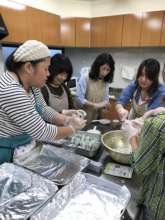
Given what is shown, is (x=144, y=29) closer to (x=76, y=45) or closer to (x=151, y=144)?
(x=76, y=45)

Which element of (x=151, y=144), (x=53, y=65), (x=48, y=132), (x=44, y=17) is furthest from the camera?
(x=44, y=17)

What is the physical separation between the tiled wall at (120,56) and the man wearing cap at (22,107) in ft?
9.09

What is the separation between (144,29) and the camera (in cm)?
280

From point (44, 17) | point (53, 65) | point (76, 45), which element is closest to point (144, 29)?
point (76, 45)

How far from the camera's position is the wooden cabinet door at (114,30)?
2.98 metres

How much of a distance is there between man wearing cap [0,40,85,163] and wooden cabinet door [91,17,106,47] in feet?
8.25

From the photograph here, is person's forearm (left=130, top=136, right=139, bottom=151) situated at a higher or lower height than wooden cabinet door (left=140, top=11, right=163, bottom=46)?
lower

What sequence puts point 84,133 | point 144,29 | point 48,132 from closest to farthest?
point 48,132 → point 84,133 → point 144,29

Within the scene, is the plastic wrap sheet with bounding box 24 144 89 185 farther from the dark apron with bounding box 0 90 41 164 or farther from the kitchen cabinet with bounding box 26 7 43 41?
the kitchen cabinet with bounding box 26 7 43 41

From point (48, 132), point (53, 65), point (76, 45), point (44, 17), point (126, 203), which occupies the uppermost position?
point (44, 17)

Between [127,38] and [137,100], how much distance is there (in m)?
1.79

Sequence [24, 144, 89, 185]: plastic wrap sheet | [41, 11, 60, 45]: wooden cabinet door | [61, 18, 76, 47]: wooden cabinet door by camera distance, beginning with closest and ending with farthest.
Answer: [24, 144, 89, 185]: plastic wrap sheet → [41, 11, 60, 45]: wooden cabinet door → [61, 18, 76, 47]: wooden cabinet door

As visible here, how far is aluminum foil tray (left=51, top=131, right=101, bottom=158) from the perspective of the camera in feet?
3.30

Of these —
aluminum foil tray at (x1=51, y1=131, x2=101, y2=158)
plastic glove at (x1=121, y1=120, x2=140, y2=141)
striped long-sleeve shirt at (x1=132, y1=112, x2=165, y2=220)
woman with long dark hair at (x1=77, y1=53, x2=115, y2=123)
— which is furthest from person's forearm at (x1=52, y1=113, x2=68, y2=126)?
woman with long dark hair at (x1=77, y1=53, x2=115, y2=123)
